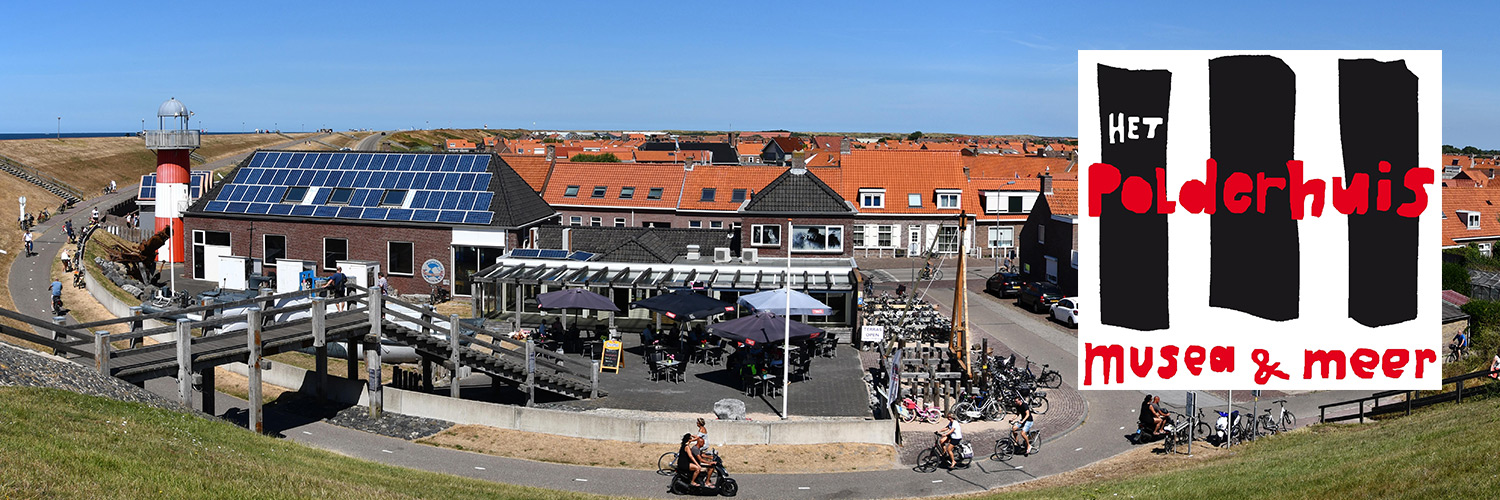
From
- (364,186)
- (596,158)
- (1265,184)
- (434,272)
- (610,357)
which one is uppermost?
(596,158)

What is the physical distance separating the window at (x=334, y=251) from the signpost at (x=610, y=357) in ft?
63.2

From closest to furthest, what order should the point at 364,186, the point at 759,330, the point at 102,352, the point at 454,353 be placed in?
the point at 102,352 → the point at 454,353 → the point at 759,330 → the point at 364,186

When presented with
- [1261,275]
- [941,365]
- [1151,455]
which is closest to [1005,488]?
[1151,455]

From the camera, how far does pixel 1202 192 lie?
6566 mm

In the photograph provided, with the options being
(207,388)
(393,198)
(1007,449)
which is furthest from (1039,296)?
(207,388)

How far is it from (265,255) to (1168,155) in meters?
44.7

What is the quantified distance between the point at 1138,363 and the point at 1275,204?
1260 millimetres

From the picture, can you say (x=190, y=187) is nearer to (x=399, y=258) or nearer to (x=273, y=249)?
(x=273, y=249)

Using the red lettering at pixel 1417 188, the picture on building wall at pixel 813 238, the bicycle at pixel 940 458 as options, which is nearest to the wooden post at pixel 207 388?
the bicycle at pixel 940 458

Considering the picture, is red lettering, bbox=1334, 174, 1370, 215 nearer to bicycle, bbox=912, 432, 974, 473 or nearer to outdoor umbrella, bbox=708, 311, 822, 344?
bicycle, bbox=912, 432, 974, 473

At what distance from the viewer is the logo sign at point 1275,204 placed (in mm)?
6434

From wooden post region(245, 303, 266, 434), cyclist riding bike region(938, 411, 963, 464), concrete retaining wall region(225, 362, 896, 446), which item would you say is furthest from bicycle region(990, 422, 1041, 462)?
wooden post region(245, 303, 266, 434)

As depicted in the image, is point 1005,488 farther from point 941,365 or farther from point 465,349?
point 465,349

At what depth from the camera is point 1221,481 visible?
13.5 m
